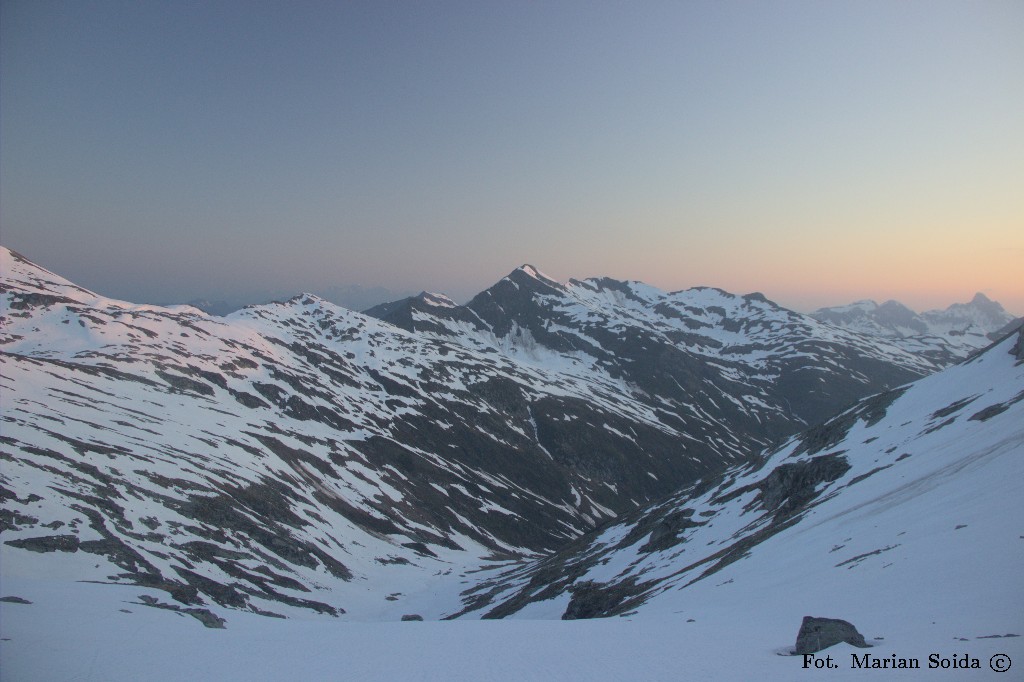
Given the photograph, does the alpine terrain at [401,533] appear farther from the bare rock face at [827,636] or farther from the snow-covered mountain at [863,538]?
the bare rock face at [827,636]

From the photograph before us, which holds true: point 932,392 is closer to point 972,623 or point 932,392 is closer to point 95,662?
point 972,623

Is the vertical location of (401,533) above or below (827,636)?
below

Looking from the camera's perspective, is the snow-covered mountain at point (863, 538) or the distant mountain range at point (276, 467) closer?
the snow-covered mountain at point (863, 538)

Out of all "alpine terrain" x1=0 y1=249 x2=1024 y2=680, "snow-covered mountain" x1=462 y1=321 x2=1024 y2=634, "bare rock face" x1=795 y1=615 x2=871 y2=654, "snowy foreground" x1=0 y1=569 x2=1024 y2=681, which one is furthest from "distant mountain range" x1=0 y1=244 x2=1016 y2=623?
"bare rock face" x1=795 y1=615 x2=871 y2=654

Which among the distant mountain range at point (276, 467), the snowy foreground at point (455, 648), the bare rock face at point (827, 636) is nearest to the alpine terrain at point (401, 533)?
the snowy foreground at point (455, 648)

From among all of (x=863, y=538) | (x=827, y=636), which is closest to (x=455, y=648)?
(x=827, y=636)

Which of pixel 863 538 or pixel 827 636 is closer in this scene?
pixel 827 636

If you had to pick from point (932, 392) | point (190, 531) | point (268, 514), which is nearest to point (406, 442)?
point (268, 514)

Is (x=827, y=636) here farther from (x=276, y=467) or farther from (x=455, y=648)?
(x=276, y=467)
